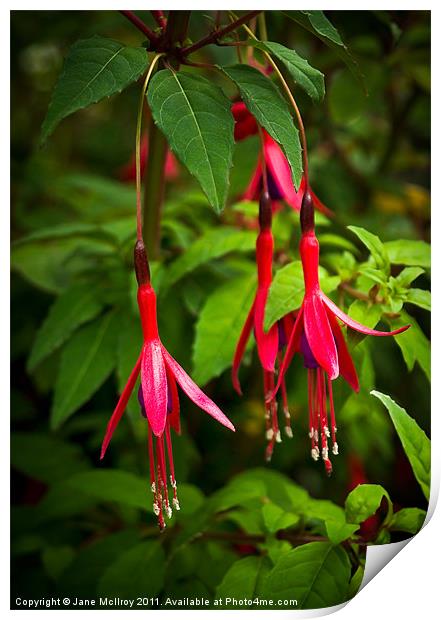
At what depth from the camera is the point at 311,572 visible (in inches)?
21.9

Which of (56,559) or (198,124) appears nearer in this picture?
(198,124)

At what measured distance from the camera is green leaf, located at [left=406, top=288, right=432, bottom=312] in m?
0.58

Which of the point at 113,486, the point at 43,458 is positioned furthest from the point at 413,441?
the point at 43,458

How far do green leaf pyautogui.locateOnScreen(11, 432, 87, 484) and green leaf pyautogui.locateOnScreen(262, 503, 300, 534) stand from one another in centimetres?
24

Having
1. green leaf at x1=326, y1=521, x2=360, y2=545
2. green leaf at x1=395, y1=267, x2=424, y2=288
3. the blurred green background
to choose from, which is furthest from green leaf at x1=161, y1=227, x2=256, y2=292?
green leaf at x1=326, y1=521, x2=360, y2=545

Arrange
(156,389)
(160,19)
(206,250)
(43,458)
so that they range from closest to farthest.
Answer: (156,389) → (160,19) → (206,250) → (43,458)

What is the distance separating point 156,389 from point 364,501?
193mm

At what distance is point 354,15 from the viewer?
0.69 meters

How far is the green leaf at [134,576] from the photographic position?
2.05ft

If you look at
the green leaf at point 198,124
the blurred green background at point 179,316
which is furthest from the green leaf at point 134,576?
the green leaf at point 198,124

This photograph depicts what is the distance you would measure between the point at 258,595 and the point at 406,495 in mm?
140

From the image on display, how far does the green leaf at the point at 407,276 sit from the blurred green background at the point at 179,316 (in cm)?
5

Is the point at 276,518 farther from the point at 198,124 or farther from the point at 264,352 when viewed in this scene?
the point at 198,124

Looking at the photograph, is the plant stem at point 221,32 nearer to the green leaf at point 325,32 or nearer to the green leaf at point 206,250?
the green leaf at point 325,32
